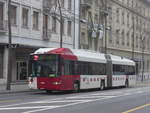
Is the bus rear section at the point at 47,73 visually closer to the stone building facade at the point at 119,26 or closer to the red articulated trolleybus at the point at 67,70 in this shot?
the red articulated trolleybus at the point at 67,70

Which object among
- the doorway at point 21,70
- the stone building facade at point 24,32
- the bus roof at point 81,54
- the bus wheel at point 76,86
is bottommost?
the bus wheel at point 76,86

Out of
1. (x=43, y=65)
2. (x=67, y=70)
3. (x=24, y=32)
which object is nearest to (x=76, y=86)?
(x=67, y=70)

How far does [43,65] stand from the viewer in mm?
25531

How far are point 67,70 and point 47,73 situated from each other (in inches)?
59.5

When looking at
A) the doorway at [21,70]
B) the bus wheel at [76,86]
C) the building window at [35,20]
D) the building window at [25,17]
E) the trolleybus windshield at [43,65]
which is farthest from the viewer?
the building window at [35,20]

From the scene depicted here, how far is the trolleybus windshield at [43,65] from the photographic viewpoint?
83.0 ft

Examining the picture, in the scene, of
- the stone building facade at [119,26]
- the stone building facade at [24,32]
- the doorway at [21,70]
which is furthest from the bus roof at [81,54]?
the stone building facade at [119,26]

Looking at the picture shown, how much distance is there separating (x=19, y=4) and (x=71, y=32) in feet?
42.1

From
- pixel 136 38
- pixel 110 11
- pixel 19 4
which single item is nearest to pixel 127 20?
pixel 136 38

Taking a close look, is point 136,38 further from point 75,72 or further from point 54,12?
point 75,72

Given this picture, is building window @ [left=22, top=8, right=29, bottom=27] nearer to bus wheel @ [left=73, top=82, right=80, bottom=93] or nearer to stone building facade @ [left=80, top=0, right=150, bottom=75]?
stone building facade @ [left=80, top=0, right=150, bottom=75]

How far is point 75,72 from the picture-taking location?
27.3 m

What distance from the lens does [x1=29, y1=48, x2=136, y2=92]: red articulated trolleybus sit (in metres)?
25.3

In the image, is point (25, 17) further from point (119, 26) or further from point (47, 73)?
point (119, 26)
